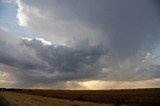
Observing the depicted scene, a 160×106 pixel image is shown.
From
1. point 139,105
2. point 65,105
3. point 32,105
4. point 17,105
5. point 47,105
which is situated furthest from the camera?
point 139,105

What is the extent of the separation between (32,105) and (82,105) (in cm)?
1442

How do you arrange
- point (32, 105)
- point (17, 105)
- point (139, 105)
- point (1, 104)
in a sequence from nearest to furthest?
point (1, 104), point (17, 105), point (32, 105), point (139, 105)

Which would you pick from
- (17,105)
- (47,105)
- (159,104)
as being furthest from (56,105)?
(159,104)

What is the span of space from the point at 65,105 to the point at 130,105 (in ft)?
48.7

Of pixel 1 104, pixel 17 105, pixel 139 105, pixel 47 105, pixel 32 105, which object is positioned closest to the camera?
pixel 1 104

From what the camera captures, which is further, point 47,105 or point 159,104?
point 159,104

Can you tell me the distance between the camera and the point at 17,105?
5459cm

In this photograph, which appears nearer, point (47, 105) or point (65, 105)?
point (47, 105)

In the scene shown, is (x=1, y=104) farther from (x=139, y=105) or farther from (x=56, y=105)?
(x=139, y=105)

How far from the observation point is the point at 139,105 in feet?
240

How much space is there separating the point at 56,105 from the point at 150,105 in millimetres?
21879

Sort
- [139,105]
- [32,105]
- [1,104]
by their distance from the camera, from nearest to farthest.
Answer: [1,104]
[32,105]
[139,105]

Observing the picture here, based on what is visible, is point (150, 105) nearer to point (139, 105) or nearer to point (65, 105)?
point (139, 105)

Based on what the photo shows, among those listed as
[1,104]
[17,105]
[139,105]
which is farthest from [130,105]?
[1,104]
